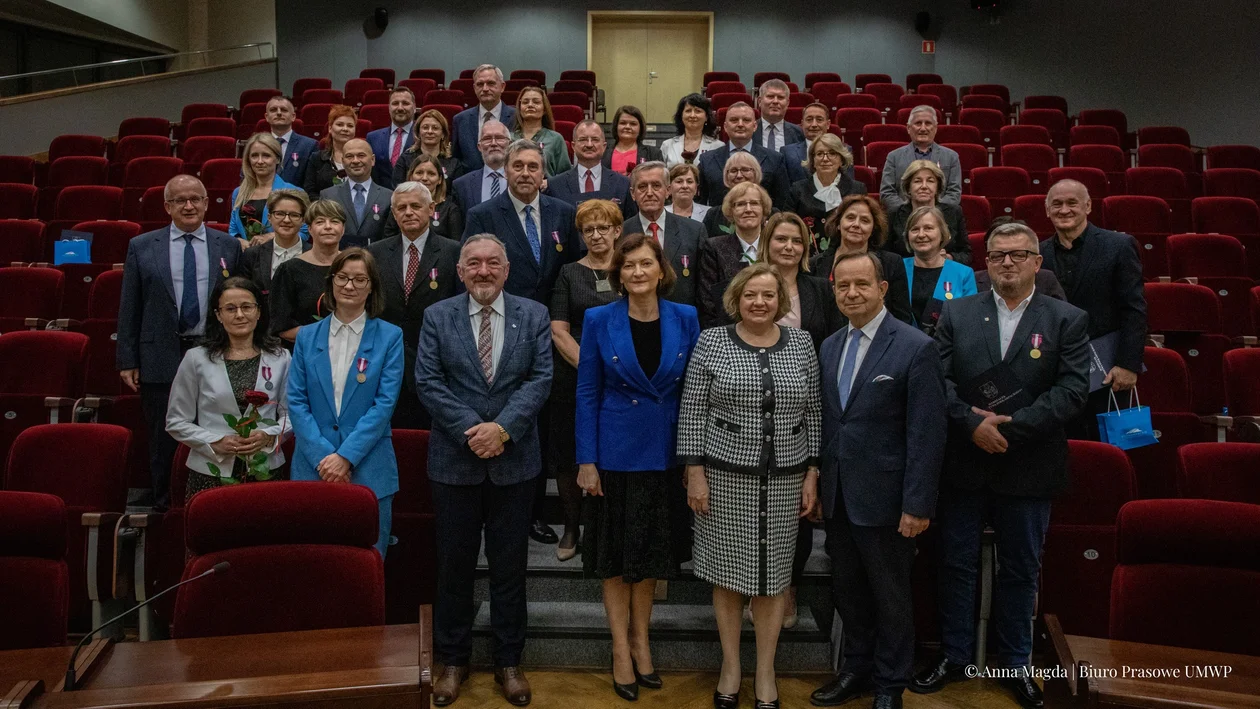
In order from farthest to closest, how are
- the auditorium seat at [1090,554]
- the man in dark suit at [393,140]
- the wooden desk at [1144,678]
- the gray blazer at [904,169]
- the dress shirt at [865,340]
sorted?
the man in dark suit at [393,140] < the gray blazer at [904,169] < the auditorium seat at [1090,554] < the dress shirt at [865,340] < the wooden desk at [1144,678]

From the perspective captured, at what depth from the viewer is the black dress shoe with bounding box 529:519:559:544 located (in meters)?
3.49

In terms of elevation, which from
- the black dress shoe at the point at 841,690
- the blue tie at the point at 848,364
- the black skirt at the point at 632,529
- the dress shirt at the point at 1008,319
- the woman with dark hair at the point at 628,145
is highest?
the woman with dark hair at the point at 628,145

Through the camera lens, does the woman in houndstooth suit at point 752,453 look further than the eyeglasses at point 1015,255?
No

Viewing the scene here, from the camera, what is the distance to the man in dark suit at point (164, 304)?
3432 mm

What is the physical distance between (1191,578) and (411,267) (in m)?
2.52

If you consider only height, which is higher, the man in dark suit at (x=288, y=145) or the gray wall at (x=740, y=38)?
the gray wall at (x=740, y=38)

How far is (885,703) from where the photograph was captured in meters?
2.64

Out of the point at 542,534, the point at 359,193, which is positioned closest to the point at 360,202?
the point at 359,193

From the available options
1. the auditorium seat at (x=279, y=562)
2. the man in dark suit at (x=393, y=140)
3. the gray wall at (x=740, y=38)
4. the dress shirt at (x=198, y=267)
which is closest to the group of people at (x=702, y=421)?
the dress shirt at (x=198, y=267)

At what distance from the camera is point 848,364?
2.72 meters

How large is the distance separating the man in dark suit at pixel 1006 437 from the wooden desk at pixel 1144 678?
91 centimetres

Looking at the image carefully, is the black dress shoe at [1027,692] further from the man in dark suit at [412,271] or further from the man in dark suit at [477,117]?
the man in dark suit at [477,117]

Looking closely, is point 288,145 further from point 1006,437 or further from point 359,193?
point 1006,437

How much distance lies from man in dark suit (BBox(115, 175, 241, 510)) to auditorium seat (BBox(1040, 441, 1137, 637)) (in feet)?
10.1
